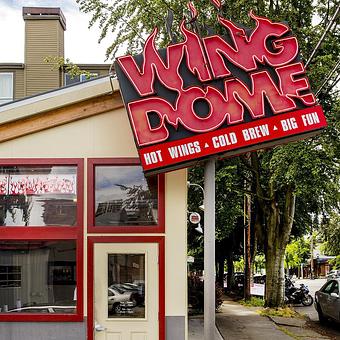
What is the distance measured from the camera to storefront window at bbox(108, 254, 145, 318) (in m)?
9.17

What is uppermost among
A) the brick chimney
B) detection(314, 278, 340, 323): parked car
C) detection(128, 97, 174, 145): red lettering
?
the brick chimney

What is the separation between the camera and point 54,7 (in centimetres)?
2731

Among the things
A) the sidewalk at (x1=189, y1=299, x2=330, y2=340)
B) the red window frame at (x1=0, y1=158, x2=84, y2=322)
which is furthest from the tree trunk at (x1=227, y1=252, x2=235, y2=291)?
the red window frame at (x1=0, y1=158, x2=84, y2=322)

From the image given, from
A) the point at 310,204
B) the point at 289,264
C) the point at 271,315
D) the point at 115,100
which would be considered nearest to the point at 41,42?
the point at 310,204

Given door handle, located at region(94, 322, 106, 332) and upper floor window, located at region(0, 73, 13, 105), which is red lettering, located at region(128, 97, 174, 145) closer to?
door handle, located at region(94, 322, 106, 332)

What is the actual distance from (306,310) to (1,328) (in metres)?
17.8

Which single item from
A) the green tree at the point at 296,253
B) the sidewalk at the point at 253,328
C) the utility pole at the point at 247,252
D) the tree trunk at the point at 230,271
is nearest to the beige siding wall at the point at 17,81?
the utility pole at the point at 247,252

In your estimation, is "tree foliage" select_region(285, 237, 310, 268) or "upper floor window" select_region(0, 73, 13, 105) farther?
"tree foliage" select_region(285, 237, 310, 268)

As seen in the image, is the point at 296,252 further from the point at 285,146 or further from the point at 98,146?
the point at 98,146

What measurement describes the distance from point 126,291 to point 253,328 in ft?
28.8

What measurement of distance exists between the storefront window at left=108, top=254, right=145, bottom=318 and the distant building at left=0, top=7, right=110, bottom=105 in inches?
719

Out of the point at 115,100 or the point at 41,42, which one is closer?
the point at 115,100

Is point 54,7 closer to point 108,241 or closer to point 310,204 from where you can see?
point 310,204

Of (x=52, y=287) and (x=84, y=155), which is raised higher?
(x=84, y=155)
